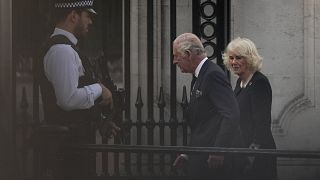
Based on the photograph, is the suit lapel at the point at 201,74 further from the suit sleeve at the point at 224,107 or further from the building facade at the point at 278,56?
the building facade at the point at 278,56

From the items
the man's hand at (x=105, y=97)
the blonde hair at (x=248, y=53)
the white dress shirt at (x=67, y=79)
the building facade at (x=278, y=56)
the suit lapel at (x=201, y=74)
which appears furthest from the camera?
the building facade at (x=278, y=56)

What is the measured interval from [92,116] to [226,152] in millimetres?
1200

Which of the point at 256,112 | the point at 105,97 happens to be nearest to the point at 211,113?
the point at 256,112

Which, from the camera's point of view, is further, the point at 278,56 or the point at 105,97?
the point at 278,56

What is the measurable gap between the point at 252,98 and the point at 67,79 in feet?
4.48

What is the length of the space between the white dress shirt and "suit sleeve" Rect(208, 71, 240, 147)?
757 millimetres

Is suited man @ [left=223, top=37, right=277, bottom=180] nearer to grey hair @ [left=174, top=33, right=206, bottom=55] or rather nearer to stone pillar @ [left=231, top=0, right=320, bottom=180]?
grey hair @ [left=174, top=33, right=206, bottom=55]

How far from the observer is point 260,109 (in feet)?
13.8

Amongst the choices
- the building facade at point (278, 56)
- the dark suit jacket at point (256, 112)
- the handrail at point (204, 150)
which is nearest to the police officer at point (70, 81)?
the handrail at point (204, 150)

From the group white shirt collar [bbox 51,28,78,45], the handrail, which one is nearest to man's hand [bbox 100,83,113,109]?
white shirt collar [bbox 51,28,78,45]

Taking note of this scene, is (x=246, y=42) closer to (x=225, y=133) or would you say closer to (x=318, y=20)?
(x=225, y=133)

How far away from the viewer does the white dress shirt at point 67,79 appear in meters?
3.49

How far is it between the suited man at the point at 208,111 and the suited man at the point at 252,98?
0.86 feet

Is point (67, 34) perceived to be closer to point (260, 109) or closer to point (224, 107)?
point (224, 107)
